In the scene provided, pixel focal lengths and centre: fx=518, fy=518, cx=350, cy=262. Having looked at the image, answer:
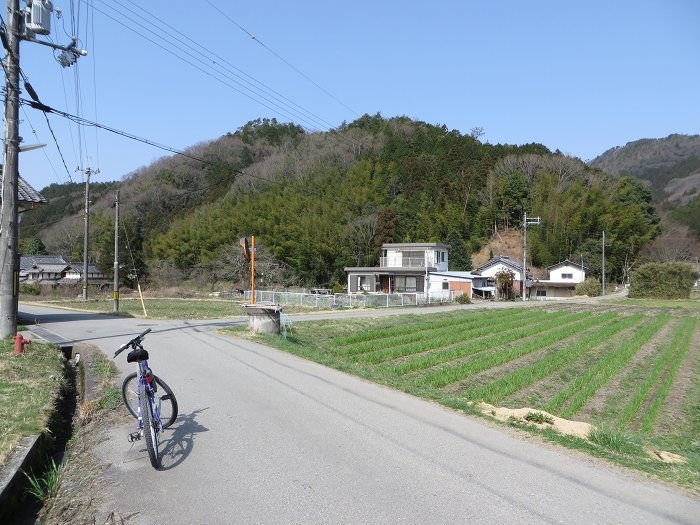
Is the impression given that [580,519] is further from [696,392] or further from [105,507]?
[696,392]

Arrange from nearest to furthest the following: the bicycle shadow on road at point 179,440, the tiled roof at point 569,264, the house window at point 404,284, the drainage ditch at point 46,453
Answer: the drainage ditch at point 46,453
the bicycle shadow on road at point 179,440
the house window at point 404,284
the tiled roof at point 569,264

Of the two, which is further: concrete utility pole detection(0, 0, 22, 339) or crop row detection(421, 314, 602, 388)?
concrete utility pole detection(0, 0, 22, 339)

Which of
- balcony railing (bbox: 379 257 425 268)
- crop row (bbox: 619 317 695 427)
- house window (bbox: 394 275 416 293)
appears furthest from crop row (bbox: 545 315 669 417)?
balcony railing (bbox: 379 257 425 268)

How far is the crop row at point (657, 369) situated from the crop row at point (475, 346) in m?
4.09

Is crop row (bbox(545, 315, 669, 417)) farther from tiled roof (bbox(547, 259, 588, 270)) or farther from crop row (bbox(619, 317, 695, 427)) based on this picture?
tiled roof (bbox(547, 259, 588, 270))

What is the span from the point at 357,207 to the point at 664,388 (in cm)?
5091

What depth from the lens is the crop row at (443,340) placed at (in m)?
12.6

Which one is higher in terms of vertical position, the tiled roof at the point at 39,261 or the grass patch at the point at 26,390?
the tiled roof at the point at 39,261

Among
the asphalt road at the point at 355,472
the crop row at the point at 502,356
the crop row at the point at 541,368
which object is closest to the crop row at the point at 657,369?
the crop row at the point at 541,368

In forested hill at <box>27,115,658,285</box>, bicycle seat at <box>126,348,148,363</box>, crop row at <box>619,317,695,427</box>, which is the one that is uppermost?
forested hill at <box>27,115,658,285</box>

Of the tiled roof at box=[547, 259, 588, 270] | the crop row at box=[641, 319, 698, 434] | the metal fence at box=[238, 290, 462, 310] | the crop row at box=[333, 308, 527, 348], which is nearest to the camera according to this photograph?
the crop row at box=[641, 319, 698, 434]

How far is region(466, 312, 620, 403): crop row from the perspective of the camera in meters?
8.93

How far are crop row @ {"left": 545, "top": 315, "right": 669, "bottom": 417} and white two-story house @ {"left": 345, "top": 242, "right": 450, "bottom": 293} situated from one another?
2531cm

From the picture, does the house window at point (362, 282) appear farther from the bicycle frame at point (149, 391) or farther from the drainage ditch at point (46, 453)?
the bicycle frame at point (149, 391)
